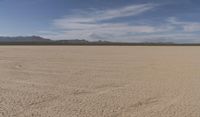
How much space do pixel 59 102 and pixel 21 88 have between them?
181 cm

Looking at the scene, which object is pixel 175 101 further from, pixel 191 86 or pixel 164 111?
pixel 191 86

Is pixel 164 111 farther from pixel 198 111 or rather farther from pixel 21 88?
pixel 21 88

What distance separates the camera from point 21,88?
273 inches

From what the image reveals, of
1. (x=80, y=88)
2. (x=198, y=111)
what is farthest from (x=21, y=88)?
(x=198, y=111)

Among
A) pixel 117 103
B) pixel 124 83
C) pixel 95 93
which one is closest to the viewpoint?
pixel 117 103

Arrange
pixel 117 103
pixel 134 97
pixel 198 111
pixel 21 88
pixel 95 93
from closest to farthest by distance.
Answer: pixel 198 111, pixel 117 103, pixel 134 97, pixel 95 93, pixel 21 88

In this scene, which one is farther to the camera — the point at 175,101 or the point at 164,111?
the point at 175,101

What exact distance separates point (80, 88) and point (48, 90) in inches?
32.4

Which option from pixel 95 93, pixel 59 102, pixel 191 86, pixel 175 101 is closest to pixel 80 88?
pixel 95 93

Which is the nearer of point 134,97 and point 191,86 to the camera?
point 134,97

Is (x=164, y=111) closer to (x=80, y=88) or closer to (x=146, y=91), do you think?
(x=146, y=91)

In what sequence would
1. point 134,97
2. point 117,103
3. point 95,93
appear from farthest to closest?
point 95,93 → point 134,97 → point 117,103

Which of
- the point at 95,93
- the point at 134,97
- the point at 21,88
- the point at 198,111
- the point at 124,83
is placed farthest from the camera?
the point at 124,83

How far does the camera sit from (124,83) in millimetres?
7695
